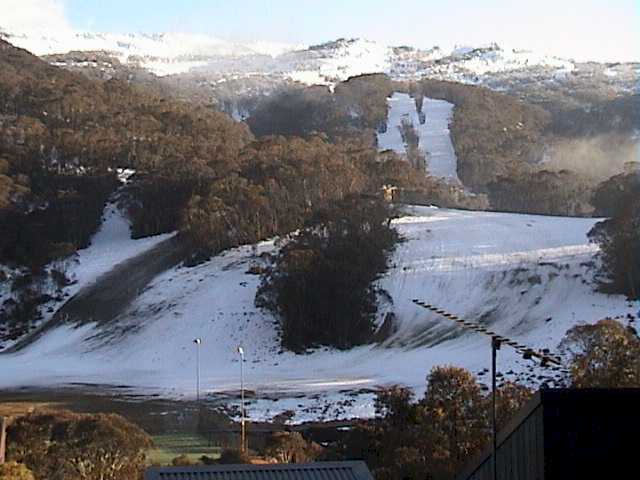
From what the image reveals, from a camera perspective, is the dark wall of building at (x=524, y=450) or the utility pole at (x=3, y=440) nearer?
the dark wall of building at (x=524, y=450)

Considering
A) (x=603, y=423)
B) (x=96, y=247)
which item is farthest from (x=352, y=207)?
(x=603, y=423)

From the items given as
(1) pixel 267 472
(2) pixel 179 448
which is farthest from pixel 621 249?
(1) pixel 267 472

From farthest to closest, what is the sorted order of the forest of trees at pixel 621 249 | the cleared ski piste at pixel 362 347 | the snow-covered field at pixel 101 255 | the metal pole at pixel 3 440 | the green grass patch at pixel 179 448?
the snow-covered field at pixel 101 255, the forest of trees at pixel 621 249, the cleared ski piste at pixel 362 347, the green grass patch at pixel 179 448, the metal pole at pixel 3 440

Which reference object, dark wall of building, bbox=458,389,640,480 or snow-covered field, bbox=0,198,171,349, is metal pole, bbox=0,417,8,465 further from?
snow-covered field, bbox=0,198,171,349

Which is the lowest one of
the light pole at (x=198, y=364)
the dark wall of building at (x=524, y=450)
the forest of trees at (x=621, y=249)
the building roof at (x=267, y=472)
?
the light pole at (x=198, y=364)

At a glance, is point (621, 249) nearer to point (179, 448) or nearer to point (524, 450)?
point (179, 448)


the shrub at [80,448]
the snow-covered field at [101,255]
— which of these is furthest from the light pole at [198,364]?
the shrub at [80,448]

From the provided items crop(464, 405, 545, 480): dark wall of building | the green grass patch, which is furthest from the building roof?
the green grass patch

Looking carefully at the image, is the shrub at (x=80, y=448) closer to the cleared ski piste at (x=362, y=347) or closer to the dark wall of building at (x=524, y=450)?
the cleared ski piste at (x=362, y=347)

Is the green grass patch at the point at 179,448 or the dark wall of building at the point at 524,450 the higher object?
the dark wall of building at the point at 524,450
